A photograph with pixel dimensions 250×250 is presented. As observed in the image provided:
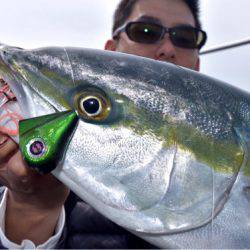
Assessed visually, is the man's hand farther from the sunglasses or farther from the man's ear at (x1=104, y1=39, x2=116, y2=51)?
the man's ear at (x1=104, y1=39, x2=116, y2=51)

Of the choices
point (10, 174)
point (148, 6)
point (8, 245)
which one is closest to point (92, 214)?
point (8, 245)

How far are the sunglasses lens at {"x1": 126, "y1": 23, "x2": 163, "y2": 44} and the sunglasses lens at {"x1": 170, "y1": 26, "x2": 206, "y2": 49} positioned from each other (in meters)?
0.13

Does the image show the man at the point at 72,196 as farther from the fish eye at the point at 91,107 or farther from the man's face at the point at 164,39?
the fish eye at the point at 91,107

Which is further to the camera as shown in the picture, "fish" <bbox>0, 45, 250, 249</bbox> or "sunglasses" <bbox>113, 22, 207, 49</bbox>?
"sunglasses" <bbox>113, 22, 207, 49</bbox>

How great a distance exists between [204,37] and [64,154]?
308 centimetres

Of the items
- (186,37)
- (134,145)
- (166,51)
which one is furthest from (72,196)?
(186,37)

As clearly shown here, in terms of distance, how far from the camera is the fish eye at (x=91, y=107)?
1507mm

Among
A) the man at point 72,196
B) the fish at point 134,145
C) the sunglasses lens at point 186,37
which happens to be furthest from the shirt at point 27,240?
the sunglasses lens at point 186,37

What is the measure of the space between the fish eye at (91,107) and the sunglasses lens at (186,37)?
2461 mm

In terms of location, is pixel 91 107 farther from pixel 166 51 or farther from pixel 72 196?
pixel 166 51

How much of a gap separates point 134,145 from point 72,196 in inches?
45.1

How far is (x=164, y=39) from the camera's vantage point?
3.83 m

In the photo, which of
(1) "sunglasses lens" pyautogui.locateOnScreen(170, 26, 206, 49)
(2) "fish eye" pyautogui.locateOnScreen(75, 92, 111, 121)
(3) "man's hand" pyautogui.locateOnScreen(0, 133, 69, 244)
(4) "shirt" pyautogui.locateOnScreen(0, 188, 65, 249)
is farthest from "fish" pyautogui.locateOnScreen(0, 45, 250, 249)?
(1) "sunglasses lens" pyautogui.locateOnScreen(170, 26, 206, 49)

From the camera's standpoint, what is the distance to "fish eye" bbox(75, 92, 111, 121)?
151 cm
